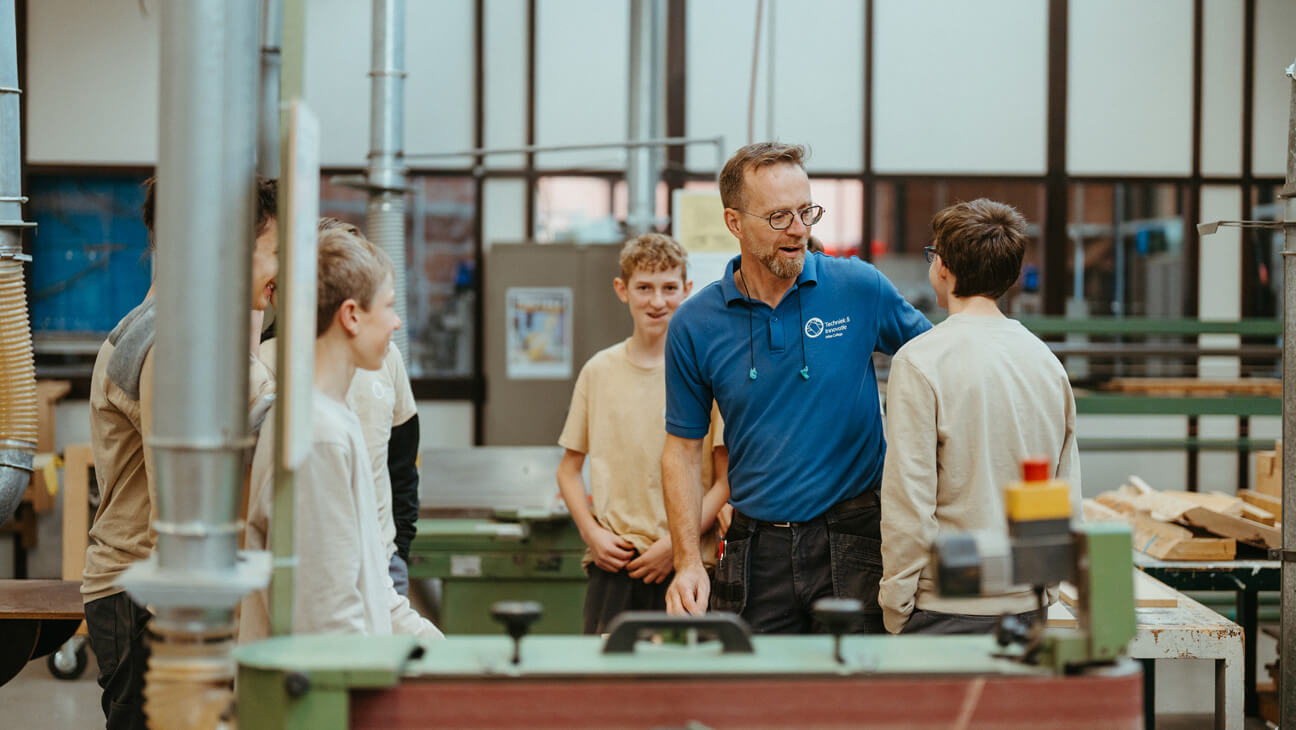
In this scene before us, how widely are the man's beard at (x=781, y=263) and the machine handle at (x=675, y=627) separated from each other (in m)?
1.15

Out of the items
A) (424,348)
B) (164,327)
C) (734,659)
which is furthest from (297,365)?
(424,348)

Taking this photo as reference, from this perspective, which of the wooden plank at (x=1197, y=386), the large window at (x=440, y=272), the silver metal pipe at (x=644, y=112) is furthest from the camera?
the large window at (x=440, y=272)

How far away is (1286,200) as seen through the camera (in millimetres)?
2520

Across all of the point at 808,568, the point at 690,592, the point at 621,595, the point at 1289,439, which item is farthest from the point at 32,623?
the point at 1289,439

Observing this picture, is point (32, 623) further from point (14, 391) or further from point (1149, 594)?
point (1149, 594)

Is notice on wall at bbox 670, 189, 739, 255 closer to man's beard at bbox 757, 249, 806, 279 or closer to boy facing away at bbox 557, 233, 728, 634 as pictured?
boy facing away at bbox 557, 233, 728, 634

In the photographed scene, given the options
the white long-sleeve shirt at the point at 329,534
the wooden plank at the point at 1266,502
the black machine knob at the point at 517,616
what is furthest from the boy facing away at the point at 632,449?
the wooden plank at the point at 1266,502

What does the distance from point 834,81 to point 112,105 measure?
485 centimetres

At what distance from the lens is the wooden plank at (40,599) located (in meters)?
2.79

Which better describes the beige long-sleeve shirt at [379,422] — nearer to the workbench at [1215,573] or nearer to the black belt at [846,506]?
the black belt at [846,506]

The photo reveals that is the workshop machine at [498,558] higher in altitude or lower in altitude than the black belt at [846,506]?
lower

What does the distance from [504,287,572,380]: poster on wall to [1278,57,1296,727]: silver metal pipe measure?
4655 millimetres

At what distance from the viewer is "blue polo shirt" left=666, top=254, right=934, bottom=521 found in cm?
230

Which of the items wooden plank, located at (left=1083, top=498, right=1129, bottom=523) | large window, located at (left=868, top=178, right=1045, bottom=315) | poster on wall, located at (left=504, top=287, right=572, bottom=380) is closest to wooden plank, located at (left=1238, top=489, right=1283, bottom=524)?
wooden plank, located at (left=1083, top=498, right=1129, bottom=523)
